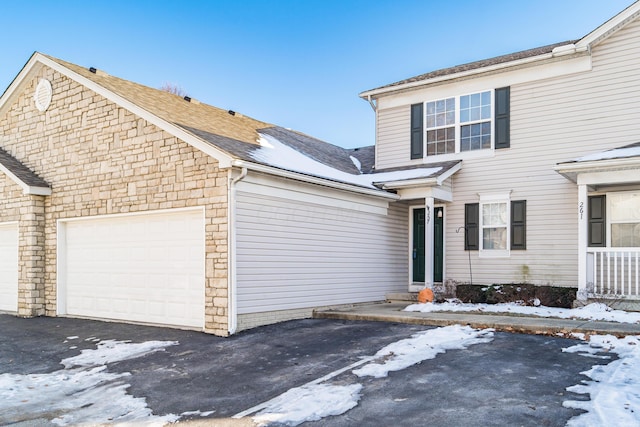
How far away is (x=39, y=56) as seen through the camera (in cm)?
1291

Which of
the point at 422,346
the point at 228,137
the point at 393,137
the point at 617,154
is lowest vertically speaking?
the point at 422,346

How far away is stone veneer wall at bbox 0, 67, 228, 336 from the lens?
9.44 meters

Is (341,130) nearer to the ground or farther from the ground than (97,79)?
farther from the ground

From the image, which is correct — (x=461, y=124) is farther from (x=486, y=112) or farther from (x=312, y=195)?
(x=312, y=195)

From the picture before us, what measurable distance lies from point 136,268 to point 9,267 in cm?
484

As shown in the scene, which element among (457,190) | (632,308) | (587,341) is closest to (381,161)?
(457,190)

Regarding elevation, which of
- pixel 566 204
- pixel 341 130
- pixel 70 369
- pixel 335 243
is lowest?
pixel 70 369

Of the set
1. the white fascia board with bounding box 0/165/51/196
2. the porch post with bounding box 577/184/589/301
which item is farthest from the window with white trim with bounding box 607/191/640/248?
the white fascia board with bounding box 0/165/51/196

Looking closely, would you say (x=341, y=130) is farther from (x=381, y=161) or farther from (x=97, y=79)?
(x=97, y=79)

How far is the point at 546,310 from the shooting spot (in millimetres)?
10000

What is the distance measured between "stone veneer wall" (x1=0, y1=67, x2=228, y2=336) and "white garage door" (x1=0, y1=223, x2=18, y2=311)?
44 centimetres

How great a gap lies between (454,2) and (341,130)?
2211 centimetres

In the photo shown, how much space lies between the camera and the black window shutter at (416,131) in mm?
13844

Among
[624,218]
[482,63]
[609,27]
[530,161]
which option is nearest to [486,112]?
[482,63]
